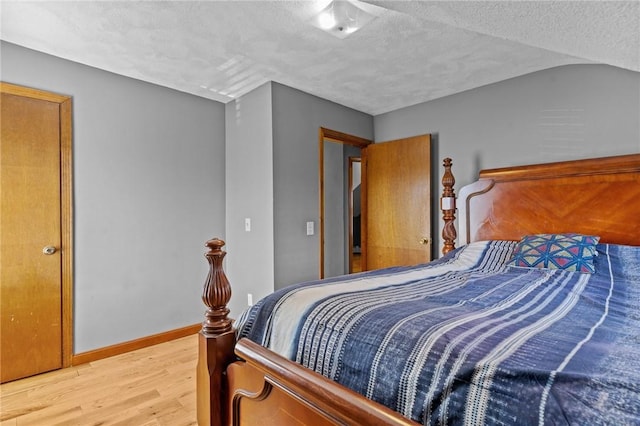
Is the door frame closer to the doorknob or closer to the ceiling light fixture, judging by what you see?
the ceiling light fixture

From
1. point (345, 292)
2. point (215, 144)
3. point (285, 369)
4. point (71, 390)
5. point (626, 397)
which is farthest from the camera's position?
point (215, 144)

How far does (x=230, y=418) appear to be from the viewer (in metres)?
1.39

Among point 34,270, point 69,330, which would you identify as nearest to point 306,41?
point 34,270

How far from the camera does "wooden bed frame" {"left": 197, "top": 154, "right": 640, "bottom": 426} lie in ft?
3.35

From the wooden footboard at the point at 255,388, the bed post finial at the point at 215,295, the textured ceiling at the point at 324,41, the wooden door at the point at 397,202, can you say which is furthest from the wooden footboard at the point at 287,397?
the wooden door at the point at 397,202

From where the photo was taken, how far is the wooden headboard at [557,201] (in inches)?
85.3

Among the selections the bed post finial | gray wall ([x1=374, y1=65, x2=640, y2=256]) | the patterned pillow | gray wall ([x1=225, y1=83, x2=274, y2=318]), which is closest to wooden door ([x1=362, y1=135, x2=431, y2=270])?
gray wall ([x1=374, y1=65, x2=640, y2=256])

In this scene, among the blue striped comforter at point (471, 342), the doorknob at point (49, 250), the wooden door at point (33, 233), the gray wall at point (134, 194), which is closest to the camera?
the blue striped comforter at point (471, 342)

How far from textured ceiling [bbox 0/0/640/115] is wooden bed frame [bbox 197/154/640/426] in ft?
2.74

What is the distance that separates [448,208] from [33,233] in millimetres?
3259

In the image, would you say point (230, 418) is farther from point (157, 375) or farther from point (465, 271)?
point (465, 271)

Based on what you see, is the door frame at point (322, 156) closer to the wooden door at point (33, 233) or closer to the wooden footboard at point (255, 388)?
the wooden footboard at point (255, 388)

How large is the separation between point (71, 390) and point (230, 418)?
1524 mm

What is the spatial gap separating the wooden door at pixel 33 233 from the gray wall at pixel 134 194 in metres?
0.10
